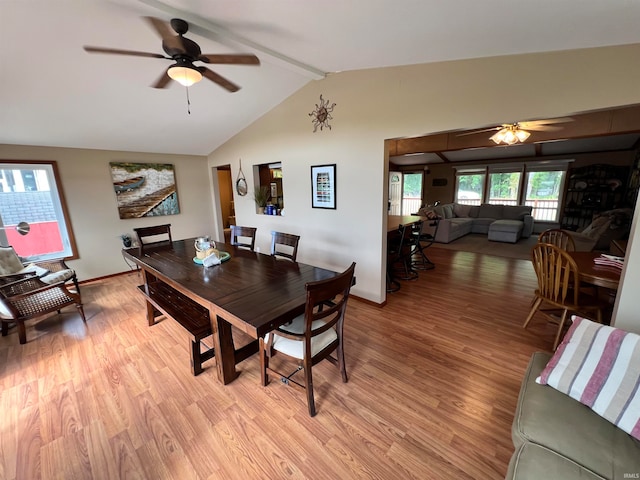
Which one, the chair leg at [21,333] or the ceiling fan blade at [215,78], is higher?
the ceiling fan blade at [215,78]

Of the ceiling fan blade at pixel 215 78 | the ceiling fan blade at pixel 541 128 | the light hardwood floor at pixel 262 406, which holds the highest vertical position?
the ceiling fan blade at pixel 215 78

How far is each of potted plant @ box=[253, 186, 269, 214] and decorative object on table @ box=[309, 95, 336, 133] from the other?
155cm

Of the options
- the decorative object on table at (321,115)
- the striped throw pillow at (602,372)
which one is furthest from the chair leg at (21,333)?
the striped throw pillow at (602,372)

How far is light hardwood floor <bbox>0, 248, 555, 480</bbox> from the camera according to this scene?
1386 mm

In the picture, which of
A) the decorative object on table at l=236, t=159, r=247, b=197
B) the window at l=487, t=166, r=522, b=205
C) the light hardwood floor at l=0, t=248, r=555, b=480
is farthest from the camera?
the window at l=487, t=166, r=522, b=205

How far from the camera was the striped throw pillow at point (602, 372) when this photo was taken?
3.43 ft

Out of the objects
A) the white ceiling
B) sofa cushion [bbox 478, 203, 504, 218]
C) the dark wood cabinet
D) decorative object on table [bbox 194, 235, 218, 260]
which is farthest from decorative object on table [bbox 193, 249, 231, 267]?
the dark wood cabinet

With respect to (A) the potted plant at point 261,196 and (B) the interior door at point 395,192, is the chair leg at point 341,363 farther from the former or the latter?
(B) the interior door at point 395,192

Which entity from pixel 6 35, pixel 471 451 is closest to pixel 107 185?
pixel 6 35

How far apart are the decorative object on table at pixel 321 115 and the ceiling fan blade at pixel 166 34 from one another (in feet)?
5.98

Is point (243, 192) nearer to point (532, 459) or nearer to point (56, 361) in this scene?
point (56, 361)

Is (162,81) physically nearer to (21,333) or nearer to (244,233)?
(244,233)

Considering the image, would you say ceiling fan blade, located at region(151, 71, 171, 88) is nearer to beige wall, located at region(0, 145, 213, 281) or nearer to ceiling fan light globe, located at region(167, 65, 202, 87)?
ceiling fan light globe, located at region(167, 65, 202, 87)

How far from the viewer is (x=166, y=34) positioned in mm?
1529
